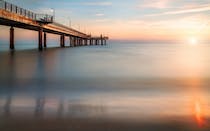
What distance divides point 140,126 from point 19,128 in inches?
81.3

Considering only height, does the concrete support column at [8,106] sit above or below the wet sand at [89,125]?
above

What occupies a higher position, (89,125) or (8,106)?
(8,106)

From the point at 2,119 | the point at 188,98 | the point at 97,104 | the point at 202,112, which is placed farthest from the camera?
the point at 188,98

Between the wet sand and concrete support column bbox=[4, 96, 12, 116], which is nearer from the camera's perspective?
the wet sand

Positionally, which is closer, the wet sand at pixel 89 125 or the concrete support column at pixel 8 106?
the wet sand at pixel 89 125

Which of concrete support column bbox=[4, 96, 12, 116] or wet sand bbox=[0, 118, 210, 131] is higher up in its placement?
concrete support column bbox=[4, 96, 12, 116]

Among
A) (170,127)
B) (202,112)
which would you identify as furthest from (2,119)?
(202,112)

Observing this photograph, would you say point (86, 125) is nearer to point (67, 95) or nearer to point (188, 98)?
point (67, 95)

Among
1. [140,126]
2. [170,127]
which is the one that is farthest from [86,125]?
[170,127]

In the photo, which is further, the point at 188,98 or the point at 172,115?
the point at 188,98

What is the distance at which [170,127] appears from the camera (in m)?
5.05

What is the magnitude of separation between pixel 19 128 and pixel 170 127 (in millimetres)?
2573

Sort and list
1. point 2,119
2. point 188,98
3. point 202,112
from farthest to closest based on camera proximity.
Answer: point 188,98
point 202,112
point 2,119

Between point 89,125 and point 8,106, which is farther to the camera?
point 8,106
